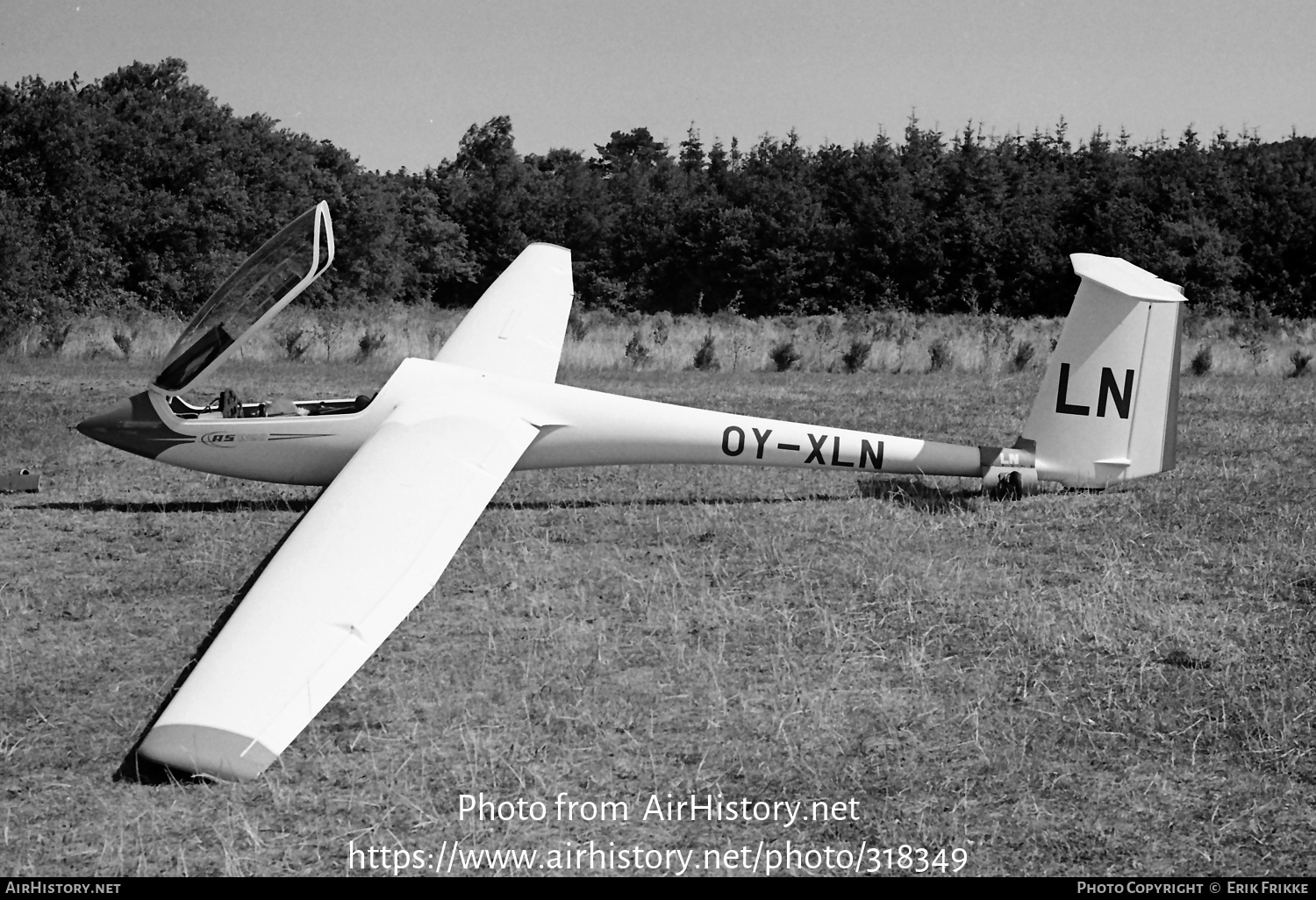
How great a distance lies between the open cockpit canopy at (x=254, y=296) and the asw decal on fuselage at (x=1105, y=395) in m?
6.42

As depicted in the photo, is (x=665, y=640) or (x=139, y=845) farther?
(x=665, y=640)

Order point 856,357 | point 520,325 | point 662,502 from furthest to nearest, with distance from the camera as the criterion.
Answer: point 856,357 → point 520,325 → point 662,502

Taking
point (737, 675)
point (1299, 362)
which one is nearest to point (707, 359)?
point (1299, 362)

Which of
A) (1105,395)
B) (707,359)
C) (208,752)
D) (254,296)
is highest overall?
(254,296)

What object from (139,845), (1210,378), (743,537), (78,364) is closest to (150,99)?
(78,364)

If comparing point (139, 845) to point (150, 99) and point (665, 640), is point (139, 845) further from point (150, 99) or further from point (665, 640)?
point (150, 99)

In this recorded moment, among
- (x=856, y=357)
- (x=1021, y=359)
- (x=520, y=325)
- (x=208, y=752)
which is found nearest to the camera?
Result: (x=208, y=752)

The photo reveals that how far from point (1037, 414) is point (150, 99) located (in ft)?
149

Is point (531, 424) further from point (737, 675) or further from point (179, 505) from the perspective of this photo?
point (737, 675)

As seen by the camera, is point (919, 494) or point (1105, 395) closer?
point (1105, 395)

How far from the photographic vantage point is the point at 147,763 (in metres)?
5.90

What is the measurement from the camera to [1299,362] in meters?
22.1

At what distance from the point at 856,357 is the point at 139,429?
14.9 metres

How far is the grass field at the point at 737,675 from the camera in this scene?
5.36 meters
